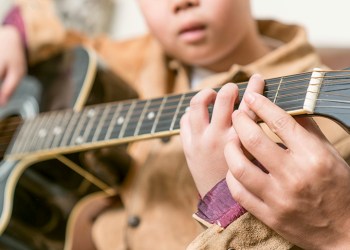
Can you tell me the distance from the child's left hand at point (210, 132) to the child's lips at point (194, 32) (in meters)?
0.22

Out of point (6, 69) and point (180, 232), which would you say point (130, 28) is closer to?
point (6, 69)

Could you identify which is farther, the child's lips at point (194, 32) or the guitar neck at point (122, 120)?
the child's lips at point (194, 32)

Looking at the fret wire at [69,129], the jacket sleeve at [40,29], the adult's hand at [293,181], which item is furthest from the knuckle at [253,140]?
the jacket sleeve at [40,29]

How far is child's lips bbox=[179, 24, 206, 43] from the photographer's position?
34.1 inches

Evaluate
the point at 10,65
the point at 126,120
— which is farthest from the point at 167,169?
the point at 10,65

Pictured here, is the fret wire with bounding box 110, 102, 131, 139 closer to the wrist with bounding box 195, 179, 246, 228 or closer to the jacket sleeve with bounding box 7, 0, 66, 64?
the wrist with bounding box 195, 179, 246, 228

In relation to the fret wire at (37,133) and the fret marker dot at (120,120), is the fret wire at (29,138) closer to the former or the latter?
the fret wire at (37,133)

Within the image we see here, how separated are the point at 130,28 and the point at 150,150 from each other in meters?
0.70

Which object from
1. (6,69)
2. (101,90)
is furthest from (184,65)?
(6,69)

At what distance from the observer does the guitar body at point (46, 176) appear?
93 centimetres

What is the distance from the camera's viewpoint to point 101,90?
1032 mm

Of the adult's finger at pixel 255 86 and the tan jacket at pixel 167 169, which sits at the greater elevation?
the adult's finger at pixel 255 86

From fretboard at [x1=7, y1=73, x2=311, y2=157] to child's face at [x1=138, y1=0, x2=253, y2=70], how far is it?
0.44ft

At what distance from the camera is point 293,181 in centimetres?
55
